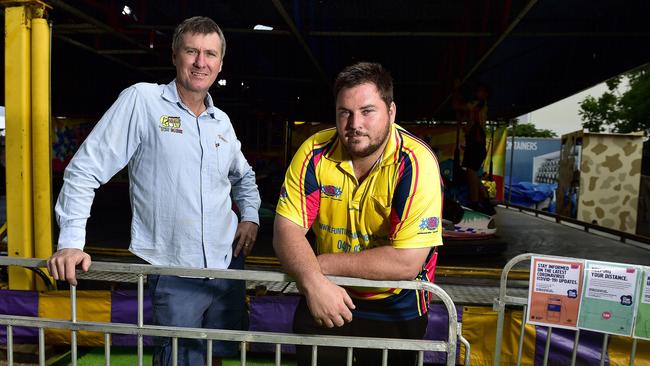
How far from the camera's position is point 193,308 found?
1.81 meters

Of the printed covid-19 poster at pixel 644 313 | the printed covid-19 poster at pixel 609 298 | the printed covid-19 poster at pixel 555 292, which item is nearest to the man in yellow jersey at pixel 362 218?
the printed covid-19 poster at pixel 555 292

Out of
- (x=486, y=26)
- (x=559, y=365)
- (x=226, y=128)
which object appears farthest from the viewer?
(x=486, y=26)

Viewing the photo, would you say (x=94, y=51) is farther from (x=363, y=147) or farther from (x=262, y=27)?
(x=363, y=147)

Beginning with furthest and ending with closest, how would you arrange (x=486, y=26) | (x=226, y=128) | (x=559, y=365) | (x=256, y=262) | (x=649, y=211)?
(x=649, y=211), (x=486, y=26), (x=256, y=262), (x=559, y=365), (x=226, y=128)

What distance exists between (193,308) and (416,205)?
3.30ft

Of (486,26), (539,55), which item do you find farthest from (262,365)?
Result: (539,55)

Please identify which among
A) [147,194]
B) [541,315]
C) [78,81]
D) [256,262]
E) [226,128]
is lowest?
[256,262]

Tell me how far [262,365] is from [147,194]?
1.94 meters

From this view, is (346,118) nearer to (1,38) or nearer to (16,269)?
(16,269)

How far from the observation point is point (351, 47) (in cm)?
740

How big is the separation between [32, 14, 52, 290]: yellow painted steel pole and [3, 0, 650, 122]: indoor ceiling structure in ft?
1.14

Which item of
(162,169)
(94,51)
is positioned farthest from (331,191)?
(94,51)

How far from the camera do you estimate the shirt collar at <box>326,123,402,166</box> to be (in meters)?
1.63

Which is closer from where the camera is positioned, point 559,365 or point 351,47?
point 559,365
